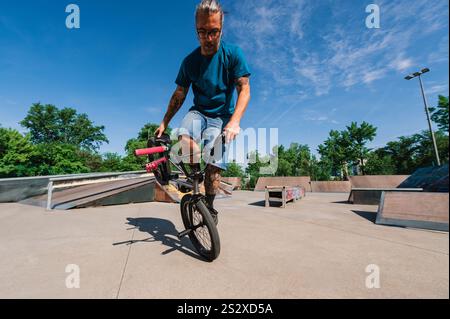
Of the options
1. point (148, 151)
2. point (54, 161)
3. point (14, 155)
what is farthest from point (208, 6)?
point (54, 161)

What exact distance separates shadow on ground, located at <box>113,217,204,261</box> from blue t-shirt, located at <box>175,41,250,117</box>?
166cm

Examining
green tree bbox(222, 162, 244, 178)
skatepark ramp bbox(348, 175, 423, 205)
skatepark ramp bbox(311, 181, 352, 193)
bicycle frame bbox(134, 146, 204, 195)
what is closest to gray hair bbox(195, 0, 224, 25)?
bicycle frame bbox(134, 146, 204, 195)

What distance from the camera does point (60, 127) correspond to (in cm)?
5653

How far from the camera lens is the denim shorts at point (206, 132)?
2.48 metres

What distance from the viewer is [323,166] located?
41188 millimetres

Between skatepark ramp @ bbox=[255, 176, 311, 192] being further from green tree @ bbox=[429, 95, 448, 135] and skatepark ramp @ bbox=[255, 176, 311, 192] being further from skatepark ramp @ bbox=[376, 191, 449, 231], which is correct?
green tree @ bbox=[429, 95, 448, 135]

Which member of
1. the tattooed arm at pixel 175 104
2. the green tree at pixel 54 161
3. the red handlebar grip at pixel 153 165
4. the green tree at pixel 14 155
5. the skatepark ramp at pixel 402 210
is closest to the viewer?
the red handlebar grip at pixel 153 165

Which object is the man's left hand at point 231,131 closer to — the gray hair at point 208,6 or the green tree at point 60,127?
the gray hair at point 208,6

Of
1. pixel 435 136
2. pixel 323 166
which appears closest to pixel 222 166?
pixel 435 136

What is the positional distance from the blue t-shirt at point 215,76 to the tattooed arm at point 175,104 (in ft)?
0.41

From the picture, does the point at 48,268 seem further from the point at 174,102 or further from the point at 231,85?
the point at 231,85

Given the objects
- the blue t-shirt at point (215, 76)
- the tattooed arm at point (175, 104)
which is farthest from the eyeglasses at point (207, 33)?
the tattooed arm at point (175, 104)

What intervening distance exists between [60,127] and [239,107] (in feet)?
231

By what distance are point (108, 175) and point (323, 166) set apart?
40.0m
